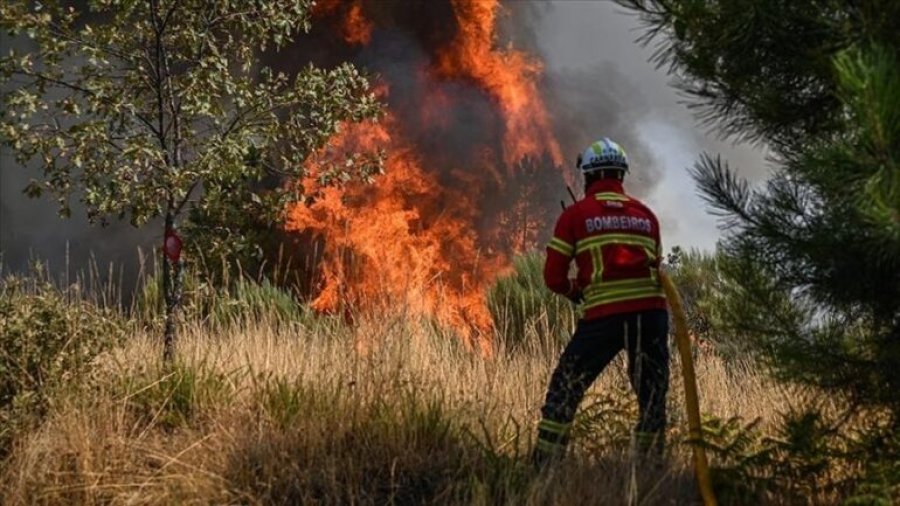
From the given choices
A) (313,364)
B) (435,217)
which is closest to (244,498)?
(313,364)

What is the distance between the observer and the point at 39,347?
261 inches

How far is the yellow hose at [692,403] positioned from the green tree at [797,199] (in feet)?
0.94

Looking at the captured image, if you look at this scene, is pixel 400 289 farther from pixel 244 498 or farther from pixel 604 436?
pixel 244 498

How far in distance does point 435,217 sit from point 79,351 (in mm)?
9717

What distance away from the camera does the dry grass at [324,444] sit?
5199 mm

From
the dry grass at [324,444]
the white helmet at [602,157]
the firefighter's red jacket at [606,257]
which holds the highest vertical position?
the white helmet at [602,157]

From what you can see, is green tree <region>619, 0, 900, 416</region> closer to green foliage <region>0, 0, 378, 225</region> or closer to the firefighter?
the firefighter

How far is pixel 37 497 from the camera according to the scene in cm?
555

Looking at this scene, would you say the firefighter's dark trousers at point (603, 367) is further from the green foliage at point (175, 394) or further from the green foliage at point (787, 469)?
the green foliage at point (175, 394)

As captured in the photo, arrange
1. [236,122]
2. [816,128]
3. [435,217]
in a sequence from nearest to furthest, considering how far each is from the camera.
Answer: [816,128] < [236,122] < [435,217]

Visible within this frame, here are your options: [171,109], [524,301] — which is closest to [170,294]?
[171,109]

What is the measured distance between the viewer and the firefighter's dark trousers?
5676mm

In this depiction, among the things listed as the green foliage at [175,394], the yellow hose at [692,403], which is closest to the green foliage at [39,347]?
the green foliage at [175,394]

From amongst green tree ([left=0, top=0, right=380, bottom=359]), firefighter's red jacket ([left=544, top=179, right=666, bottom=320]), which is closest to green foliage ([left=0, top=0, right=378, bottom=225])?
green tree ([left=0, top=0, right=380, bottom=359])
